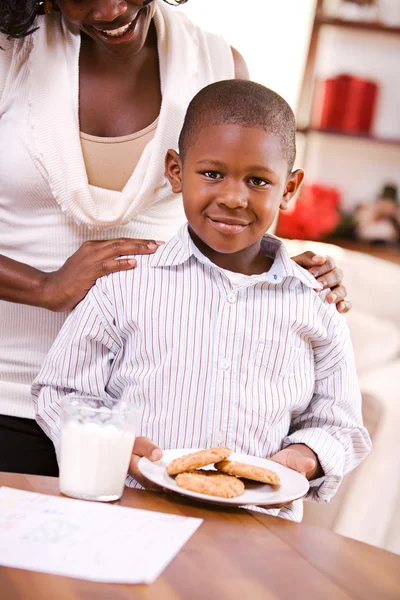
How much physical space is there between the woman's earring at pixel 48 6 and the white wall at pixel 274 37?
2728 mm

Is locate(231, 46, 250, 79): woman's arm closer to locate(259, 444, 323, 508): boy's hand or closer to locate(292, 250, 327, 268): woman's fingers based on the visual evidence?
locate(292, 250, 327, 268): woman's fingers

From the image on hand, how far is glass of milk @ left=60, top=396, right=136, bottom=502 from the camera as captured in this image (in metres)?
1.03

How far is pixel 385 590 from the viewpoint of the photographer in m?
0.89

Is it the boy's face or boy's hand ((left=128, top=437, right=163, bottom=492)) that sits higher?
the boy's face

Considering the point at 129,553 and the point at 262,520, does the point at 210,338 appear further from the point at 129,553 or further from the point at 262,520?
the point at 129,553

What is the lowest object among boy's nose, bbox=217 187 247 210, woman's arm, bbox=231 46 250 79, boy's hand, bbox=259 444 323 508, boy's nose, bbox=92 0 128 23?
boy's hand, bbox=259 444 323 508

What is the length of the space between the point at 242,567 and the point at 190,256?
0.60 meters

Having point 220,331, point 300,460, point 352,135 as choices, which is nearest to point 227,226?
point 220,331

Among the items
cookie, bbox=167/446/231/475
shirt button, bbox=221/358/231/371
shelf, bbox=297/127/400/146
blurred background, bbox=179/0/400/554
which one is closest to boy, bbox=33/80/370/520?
shirt button, bbox=221/358/231/371

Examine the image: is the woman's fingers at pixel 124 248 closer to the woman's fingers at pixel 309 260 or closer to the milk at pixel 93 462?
the woman's fingers at pixel 309 260

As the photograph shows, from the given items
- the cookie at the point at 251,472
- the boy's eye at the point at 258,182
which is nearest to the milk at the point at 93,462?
the cookie at the point at 251,472

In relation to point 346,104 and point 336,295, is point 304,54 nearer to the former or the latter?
point 346,104

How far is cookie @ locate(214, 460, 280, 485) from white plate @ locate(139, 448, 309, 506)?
2 cm

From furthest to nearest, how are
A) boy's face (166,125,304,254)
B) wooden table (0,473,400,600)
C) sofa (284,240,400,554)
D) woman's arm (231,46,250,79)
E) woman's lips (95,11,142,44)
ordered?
sofa (284,240,400,554) → woman's arm (231,46,250,79) → woman's lips (95,11,142,44) → boy's face (166,125,304,254) → wooden table (0,473,400,600)
